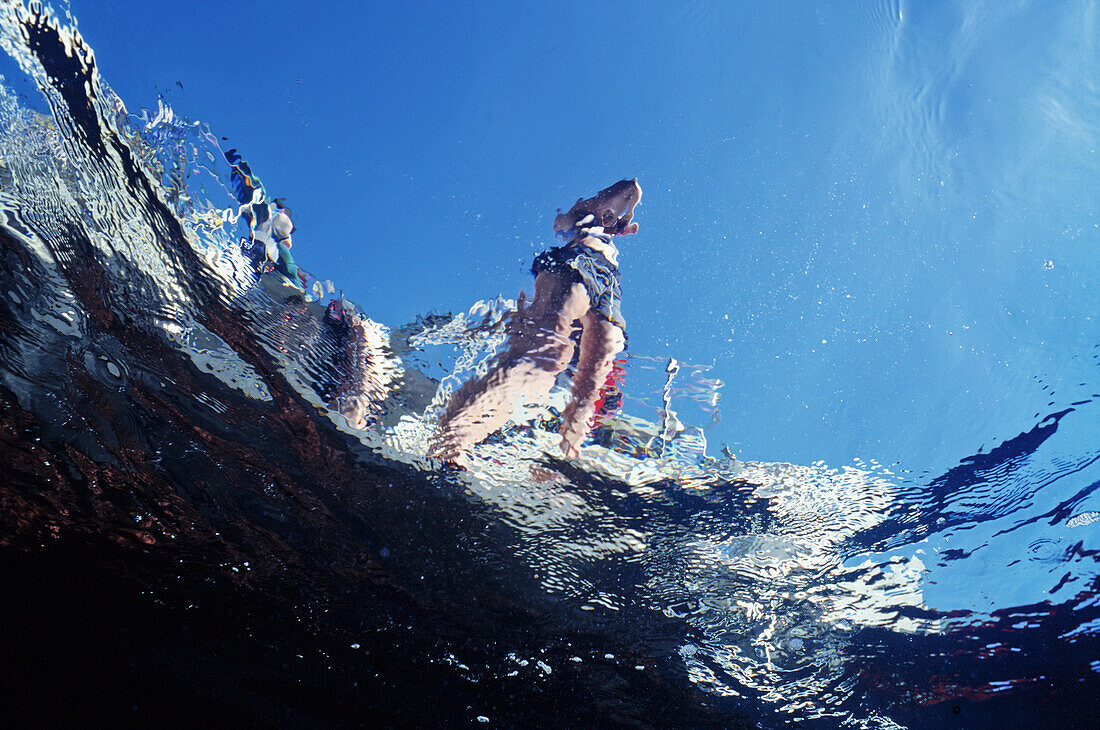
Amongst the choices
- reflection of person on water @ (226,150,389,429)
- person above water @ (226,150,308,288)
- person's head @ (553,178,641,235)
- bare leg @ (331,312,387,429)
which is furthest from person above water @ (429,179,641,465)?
person above water @ (226,150,308,288)

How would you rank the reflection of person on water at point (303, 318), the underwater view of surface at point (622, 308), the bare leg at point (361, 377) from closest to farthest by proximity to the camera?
the underwater view of surface at point (622, 308)
the reflection of person on water at point (303, 318)
the bare leg at point (361, 377)

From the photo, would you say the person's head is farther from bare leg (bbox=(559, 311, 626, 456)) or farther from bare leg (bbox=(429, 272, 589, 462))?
bare leg (bbox=(559, 311, 626, 456))

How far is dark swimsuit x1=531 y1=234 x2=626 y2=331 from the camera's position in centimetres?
488

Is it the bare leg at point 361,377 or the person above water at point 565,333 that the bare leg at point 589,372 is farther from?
the bare leg at point 361,377

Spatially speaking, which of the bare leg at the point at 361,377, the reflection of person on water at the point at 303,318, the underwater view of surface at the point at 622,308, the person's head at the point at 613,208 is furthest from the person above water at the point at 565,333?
the reflection of person on water at the point at 303,318

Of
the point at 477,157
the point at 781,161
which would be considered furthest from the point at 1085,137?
the point at 477,157

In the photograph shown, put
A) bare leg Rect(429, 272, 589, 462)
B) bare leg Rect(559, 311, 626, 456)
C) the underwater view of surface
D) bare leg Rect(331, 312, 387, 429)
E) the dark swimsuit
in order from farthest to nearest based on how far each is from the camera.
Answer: bare leg Rect(331, 312, 387, 429) → bare leg Rect(559, 311, 626, 456) → bare leg Rect(429, 272, 589, 462) → the dark swimsuit → the underwater view of surface

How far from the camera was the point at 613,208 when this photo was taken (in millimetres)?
4555

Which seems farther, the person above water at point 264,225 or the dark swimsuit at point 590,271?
the dark swimsuit at point 590,271

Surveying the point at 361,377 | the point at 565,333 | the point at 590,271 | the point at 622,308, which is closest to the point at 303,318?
the point at 361,377

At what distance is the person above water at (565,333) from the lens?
4613mm

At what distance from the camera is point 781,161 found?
4672 mm

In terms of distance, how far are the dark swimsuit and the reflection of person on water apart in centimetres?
207

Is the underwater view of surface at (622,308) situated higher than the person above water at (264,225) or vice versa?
the underwater view of surface at (622,308)
